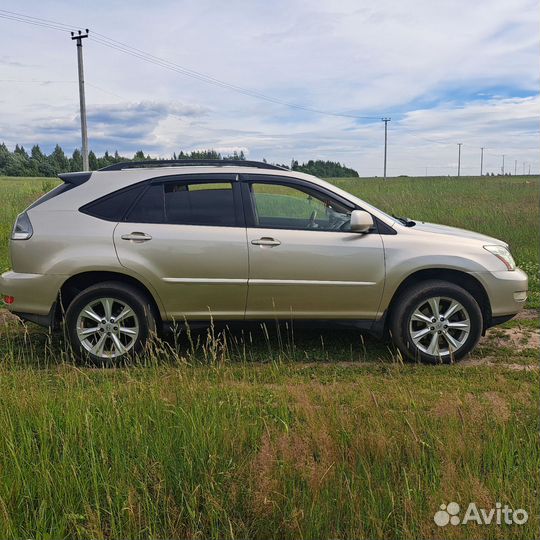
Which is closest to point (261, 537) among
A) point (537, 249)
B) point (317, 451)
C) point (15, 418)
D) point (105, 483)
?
point (317, 451)

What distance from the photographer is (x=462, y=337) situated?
478cm

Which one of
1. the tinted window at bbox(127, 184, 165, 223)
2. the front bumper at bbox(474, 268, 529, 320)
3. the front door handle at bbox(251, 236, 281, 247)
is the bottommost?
the front bumper at bbox(474, 268, 529, 320)

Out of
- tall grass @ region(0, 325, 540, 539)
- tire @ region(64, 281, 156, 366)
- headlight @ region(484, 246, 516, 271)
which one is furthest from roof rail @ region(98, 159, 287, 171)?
tall grass @ region(0, 325, 540, 539)

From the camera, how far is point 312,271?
467 cm

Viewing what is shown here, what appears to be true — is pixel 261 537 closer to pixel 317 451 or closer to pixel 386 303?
pixel 317 451

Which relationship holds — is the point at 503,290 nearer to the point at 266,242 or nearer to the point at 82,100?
the point at 266,242

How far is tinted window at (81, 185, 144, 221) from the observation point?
15.3 ft

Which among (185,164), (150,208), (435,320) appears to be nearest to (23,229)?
(150,208)

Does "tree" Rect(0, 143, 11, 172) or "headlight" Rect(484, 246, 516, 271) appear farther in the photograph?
"tree" Rect(0, 143, 11, 172)

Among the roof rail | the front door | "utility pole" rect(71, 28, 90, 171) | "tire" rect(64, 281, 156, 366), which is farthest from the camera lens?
"utility pole" rect(71, 28, 90, 171)

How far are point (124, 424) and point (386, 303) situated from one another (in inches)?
106

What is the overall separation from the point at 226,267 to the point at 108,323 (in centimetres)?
116

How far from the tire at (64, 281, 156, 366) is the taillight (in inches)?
27.9

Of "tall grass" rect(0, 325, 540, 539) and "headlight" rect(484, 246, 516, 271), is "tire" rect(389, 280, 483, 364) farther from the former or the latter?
"tall grass" rect(0, 325, 540, 539)
